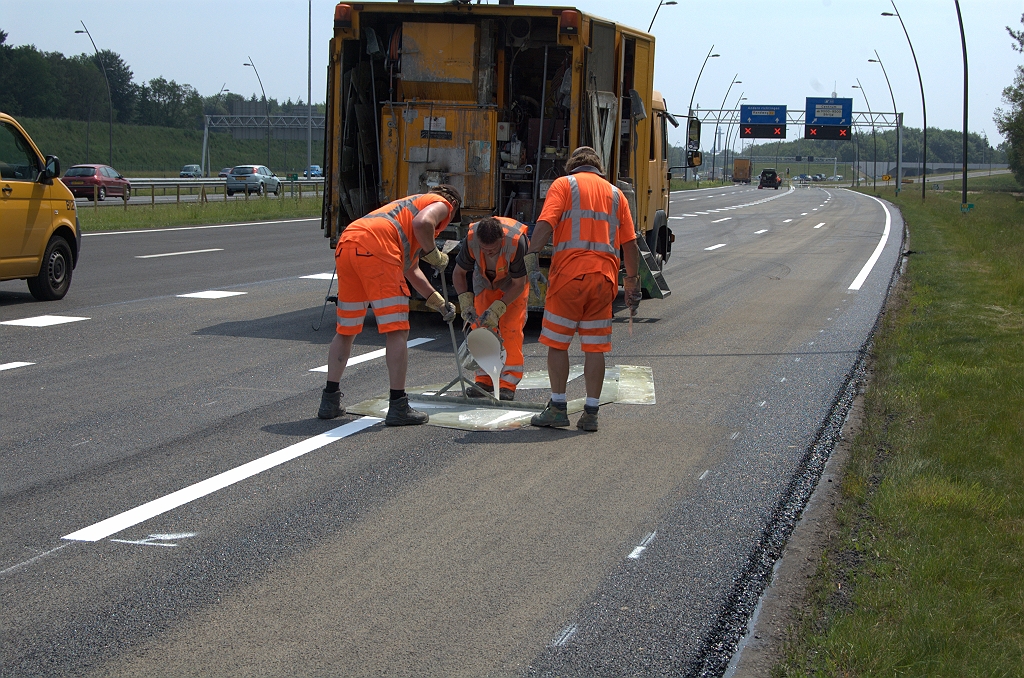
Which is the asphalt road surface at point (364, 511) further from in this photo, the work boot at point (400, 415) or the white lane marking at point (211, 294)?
the white lane marking at point (211, 294)

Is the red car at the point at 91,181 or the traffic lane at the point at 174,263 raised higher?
the red car at the point at 91,181

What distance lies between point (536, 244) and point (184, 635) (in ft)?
12.3

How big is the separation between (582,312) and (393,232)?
50.5 inches

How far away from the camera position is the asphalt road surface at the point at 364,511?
12.6ft

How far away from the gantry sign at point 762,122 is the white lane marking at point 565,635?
97.9 metres

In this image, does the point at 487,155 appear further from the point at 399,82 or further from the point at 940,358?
the point at 940,358

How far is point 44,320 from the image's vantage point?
440 inches

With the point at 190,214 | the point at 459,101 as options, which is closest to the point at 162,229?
the point at 190,214

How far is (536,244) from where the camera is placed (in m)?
7.00

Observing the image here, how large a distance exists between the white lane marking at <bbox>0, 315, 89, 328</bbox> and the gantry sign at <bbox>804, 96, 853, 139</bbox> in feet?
293

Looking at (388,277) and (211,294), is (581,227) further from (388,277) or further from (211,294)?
(211,294)

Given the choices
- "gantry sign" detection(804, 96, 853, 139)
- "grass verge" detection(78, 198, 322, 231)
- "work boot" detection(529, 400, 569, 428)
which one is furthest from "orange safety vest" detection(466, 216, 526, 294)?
A: "gantry sign" detection(804, 96, 853, 139)

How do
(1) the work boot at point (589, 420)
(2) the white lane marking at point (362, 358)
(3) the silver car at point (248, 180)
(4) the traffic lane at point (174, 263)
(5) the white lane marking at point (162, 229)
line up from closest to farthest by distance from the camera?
(1) the work boot at point (589, 420) < (2) the white lane marking at point (362, 358) < (4) the traffic lane at point (174, 263) < (5) the white lane marking at point (162, 229) < (3) the silver car at point (248, 180)

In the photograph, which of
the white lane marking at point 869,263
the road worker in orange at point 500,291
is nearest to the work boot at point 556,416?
the road worker in orange at point 500,291
